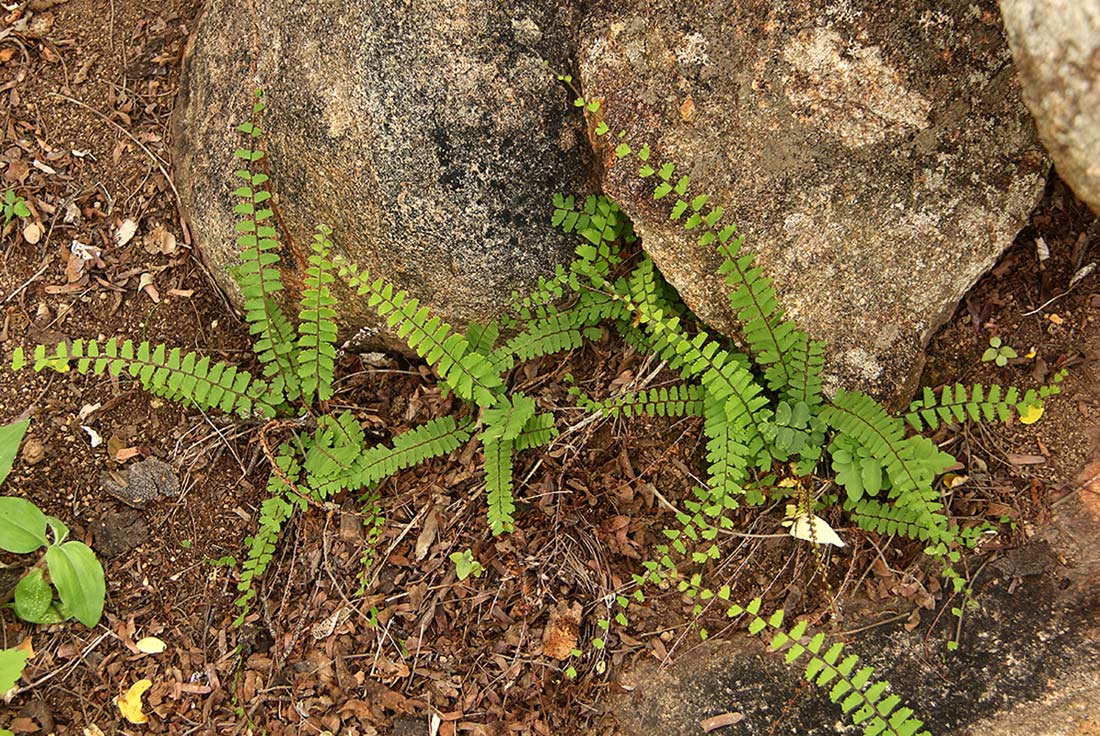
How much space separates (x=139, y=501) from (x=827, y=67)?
3487mm

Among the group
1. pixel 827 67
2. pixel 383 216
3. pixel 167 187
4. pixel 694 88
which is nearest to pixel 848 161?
pixel 827 67

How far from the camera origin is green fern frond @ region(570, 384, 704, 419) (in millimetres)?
3572

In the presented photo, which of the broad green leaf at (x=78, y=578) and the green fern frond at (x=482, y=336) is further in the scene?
the green fern frond at (x=482, y=336)

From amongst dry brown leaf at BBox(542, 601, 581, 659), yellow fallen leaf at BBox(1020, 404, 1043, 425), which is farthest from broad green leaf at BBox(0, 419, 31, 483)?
yellow fallen leaf at BBox(1020, 404, 1043, 425)

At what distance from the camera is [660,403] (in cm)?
361

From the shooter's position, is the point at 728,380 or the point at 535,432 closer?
the point at 728,380

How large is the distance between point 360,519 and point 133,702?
1198 millimetres

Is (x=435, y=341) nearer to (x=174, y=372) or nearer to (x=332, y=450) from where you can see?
(x=332, y=450)

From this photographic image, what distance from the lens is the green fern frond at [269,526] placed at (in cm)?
365

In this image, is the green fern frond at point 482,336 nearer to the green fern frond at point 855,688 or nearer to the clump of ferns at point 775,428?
the clump of ferns at point 775,428

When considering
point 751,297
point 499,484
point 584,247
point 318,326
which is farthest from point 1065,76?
point 318,326

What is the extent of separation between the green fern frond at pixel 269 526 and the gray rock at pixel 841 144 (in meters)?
1.87

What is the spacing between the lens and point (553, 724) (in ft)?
11.1

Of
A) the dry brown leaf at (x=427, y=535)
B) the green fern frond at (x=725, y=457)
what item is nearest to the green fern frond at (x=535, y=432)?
the dry brown leaf at (x=427, y=535)
